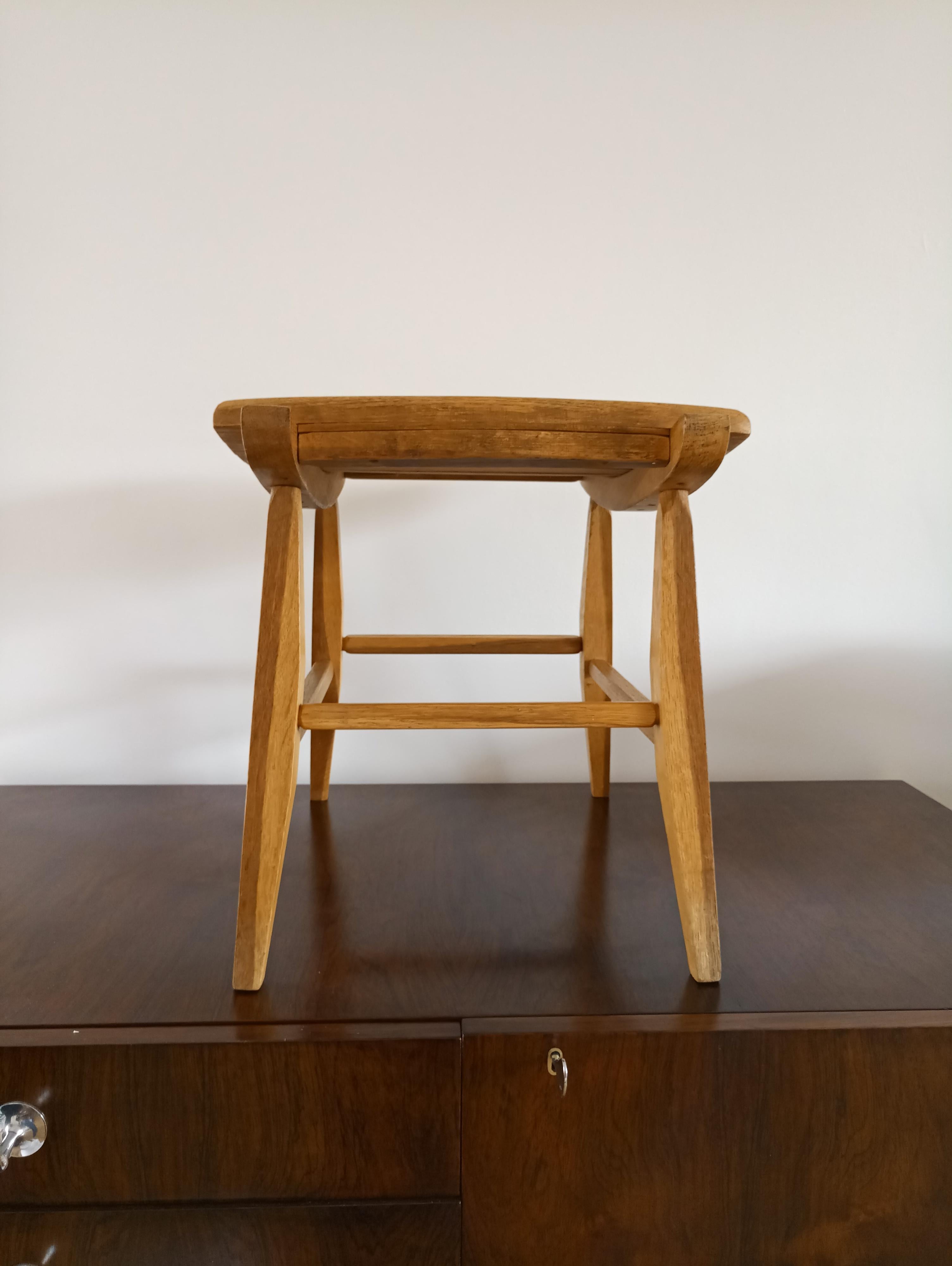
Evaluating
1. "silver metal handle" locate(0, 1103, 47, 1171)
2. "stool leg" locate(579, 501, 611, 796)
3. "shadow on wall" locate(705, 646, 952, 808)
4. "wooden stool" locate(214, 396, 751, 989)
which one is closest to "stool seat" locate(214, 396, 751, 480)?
"wooden stool" locate(214, 396, 751, 989)

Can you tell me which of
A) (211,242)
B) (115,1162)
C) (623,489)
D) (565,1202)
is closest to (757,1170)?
(565,1202)

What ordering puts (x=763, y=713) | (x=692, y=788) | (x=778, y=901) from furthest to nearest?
(x=763, y=713), (x=778, y=901), (x=692, y=788)

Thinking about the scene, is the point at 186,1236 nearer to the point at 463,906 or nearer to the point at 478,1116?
the point at 478,1116

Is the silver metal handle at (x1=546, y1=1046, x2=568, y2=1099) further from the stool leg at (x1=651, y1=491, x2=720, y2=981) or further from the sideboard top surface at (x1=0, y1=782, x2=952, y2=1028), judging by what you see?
the stool leg at (x1=651, y1=491, x2=720, y2=981)

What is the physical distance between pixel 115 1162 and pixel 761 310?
129cm

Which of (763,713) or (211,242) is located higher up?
(211,242)

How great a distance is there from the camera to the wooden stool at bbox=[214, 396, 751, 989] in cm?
68

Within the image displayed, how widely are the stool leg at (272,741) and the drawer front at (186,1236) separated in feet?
0.53

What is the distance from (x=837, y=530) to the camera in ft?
4.26

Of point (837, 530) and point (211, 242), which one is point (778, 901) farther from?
point (211, 242)

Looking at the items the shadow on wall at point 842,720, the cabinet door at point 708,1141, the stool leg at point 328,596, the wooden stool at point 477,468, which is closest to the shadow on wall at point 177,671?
the shadow on wall at point 842,720

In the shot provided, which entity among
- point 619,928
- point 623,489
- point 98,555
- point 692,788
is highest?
point 623,489

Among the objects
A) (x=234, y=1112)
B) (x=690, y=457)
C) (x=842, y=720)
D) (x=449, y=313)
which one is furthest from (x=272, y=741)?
(x=842, y=720)

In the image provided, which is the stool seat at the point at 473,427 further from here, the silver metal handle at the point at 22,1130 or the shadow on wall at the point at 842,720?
the shadow on wall at the point at 842,720
